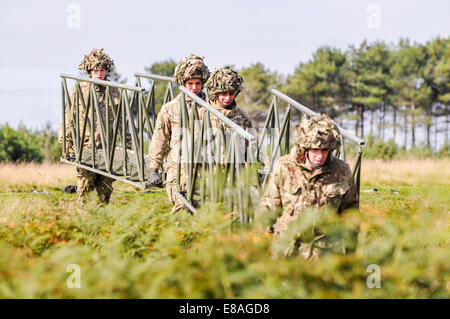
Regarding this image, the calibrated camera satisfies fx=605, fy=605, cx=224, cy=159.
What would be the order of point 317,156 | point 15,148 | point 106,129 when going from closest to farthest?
1. point 317,156
2. point 106,129
3. point 15,148

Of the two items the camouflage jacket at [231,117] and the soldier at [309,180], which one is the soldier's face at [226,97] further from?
the soldier at [309,180]

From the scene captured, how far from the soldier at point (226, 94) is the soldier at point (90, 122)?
2.65m

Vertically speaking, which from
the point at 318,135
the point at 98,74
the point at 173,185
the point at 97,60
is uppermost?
the point at 97,60

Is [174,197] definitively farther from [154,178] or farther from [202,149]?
[202,149]

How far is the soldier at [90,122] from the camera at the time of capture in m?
8.21

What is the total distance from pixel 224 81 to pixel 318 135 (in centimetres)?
173

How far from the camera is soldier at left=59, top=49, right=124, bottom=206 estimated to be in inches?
323

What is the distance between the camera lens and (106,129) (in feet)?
26.4

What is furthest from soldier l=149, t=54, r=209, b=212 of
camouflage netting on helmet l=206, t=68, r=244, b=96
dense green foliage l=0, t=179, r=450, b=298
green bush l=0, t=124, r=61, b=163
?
green bush l=0, t=124, r=61, b=163

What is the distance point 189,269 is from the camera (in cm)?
338

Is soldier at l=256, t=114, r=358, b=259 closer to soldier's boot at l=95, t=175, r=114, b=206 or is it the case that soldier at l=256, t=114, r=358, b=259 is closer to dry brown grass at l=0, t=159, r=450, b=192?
soldier's boot at l=95, t=175, r=114, b=206

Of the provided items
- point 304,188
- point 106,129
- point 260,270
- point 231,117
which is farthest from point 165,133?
point 260,270

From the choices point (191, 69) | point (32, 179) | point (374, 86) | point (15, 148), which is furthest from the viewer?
point (374, 86)

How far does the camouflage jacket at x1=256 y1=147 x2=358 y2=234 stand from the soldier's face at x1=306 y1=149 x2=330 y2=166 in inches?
2.4
